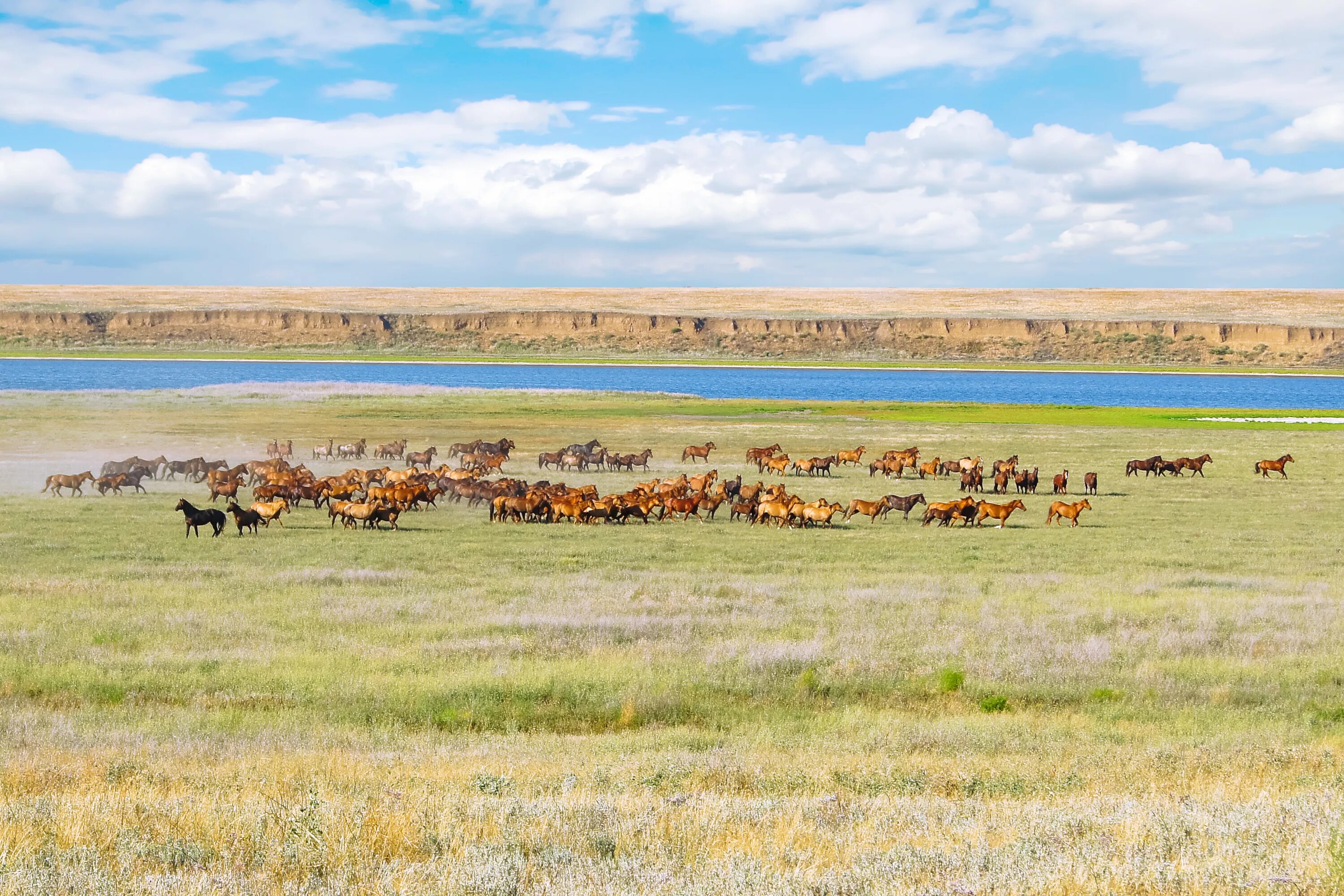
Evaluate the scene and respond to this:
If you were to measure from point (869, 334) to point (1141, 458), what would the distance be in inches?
5516

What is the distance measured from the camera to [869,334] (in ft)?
599

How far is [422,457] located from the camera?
4178 cm

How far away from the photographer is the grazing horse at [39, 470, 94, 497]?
3142 cm

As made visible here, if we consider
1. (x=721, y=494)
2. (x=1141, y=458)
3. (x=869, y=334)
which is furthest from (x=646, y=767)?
(x=869, y=334)

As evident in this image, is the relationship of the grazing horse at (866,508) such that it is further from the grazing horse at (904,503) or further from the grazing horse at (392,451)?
the grazing horse at (392,451)

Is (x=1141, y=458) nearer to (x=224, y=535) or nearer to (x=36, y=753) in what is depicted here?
(x=224, y=535)

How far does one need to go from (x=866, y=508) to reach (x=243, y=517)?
1534cm

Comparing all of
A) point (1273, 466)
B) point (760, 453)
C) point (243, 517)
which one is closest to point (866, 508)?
point (760, 453)

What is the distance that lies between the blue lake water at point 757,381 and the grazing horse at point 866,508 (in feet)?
187

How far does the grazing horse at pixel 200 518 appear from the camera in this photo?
80.1 feet

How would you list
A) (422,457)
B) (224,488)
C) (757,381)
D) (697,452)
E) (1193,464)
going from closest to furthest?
(224,488)
(1193,464)
(422,457)
(697,452)
(757,381)

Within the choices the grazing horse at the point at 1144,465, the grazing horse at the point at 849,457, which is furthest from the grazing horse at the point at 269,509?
the grazing horse at the point at 1144,465

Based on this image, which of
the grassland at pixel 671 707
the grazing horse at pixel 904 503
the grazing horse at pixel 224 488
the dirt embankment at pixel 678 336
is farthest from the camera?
the dirt embankment at pixel 678 336

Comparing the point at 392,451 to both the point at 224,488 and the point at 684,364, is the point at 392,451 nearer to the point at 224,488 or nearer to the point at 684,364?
the point at 224,488
